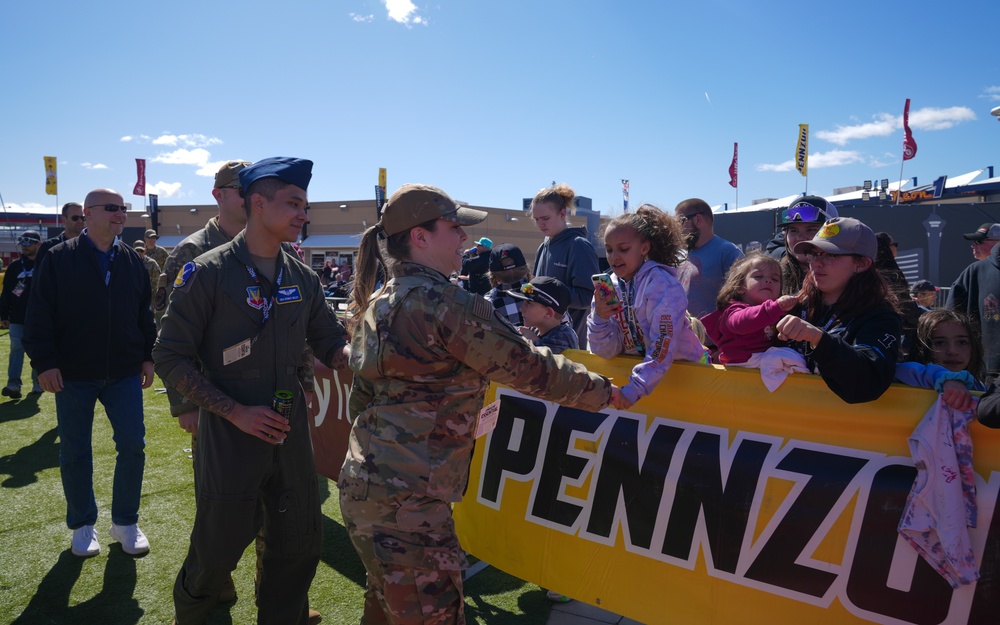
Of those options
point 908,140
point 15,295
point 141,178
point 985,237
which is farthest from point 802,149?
point 141,178

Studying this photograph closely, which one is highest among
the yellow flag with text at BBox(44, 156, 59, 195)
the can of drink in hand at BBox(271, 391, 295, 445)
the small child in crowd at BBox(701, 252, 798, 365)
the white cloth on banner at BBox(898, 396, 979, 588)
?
the yellow flag with text at BBox(44, 156, 59, 195)

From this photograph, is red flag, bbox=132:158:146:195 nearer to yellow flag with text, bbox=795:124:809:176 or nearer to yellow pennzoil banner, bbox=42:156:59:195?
yellow pennzoil banner, bbox=42:156:59:195

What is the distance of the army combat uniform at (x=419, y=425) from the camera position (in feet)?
7.10

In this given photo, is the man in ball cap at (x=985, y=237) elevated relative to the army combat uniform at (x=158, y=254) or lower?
elevated

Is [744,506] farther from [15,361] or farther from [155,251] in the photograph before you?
[155,251]

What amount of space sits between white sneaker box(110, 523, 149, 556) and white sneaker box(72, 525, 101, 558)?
0.12 metres

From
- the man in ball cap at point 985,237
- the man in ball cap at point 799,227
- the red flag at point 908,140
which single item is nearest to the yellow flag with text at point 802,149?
the red flag at point 908,140

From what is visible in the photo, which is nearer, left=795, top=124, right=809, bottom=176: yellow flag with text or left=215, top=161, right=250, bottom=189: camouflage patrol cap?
left=215, top=161, right=250, bottom=189: camouflage patrol cap

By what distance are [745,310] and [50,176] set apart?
2073 inches

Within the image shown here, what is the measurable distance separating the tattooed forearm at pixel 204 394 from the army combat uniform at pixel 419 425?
29.8 inches

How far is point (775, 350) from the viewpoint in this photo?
287cm

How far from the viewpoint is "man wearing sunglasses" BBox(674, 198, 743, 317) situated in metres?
4.74

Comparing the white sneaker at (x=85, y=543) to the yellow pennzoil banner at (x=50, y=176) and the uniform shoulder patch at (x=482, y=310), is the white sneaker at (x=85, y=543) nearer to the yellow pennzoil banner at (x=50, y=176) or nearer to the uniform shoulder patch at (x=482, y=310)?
the uniform shoulder patch at (x=482, y=310)

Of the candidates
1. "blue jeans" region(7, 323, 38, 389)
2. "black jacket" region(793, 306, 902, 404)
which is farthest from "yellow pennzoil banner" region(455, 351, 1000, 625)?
"blue jeans" region(7, 323, 38, 389)
